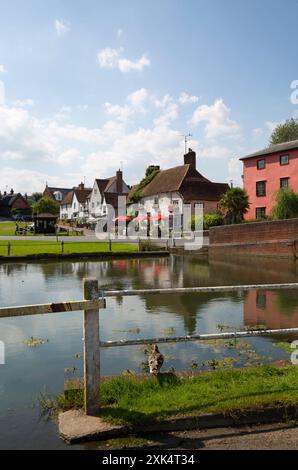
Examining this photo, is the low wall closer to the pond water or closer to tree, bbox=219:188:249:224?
tree, bbox=219:188:249:224

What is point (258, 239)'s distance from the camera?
3547 centimetres

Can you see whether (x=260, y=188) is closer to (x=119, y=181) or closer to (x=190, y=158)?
(x=190, y=158)

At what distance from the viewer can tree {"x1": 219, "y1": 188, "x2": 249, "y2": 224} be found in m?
44.1

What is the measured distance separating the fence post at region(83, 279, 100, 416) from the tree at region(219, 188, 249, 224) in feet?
131

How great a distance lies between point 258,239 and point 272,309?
75.3 feet

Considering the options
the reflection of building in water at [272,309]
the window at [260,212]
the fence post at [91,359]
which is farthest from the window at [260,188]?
the fence post at [91,359]

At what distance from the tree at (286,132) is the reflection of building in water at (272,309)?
69.2 meters

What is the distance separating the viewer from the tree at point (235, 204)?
44.1 m

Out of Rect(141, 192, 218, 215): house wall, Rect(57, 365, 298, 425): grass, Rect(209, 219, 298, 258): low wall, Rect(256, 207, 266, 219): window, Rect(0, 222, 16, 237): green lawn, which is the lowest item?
Rect(57, 365, 298, 425): grass

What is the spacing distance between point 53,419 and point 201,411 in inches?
73.3

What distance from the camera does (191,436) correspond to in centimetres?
441

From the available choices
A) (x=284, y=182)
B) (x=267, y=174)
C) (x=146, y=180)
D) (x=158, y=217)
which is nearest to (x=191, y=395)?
(x=284, y=182)

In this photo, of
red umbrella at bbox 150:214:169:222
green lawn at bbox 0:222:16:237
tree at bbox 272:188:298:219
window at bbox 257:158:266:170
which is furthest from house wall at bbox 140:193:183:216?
tree at bbox 272:188:298:219
